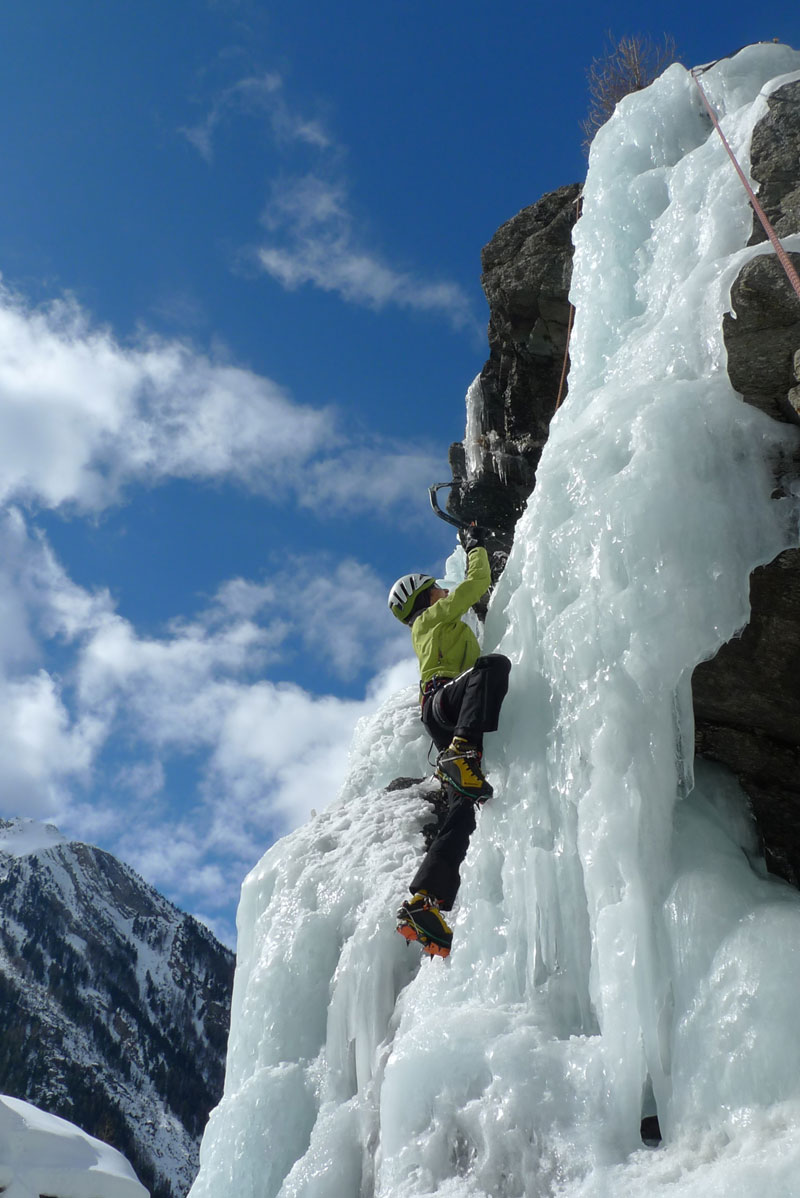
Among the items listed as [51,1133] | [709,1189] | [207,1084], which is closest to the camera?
[709,1189]

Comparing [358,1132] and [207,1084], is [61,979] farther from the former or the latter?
[358,1132]

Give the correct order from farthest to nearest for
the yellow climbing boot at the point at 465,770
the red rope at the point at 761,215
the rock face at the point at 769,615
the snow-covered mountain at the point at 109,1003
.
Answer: the snow-covered mountain at the point at 109,1003 → the yellow climbing boot at the point at 465,770 → the rock face at the point at 769,615 → the red rope at the point at 761,215

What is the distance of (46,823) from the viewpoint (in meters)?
192

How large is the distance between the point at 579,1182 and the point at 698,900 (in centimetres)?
120

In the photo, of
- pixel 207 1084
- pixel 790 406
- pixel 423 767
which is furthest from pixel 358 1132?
pixel 207 1084

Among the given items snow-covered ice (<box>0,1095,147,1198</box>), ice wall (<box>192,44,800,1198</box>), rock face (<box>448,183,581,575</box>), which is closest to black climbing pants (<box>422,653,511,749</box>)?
ice wall (<box>192,44,800,1198</box>)

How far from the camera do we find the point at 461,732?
15.5ft

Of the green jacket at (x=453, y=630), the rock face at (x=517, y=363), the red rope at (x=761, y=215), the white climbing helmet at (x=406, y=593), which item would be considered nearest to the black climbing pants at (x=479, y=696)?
the green jacket at (x=453, y=630)

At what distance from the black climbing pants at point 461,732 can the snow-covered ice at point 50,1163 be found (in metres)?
13.3

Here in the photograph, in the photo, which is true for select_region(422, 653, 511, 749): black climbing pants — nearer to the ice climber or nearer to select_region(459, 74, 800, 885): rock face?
the ice climber

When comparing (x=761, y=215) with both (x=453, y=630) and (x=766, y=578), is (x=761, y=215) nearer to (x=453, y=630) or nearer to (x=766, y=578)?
(x=766, y=578)

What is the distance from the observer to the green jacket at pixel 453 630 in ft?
17.9

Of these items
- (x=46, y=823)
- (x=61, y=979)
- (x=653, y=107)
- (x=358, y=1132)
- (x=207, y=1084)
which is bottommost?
(x=358, y=1132)

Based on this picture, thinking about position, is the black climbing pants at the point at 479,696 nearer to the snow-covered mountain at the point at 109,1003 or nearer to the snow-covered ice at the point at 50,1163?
the snow-covered ice at the point at 50,1163
